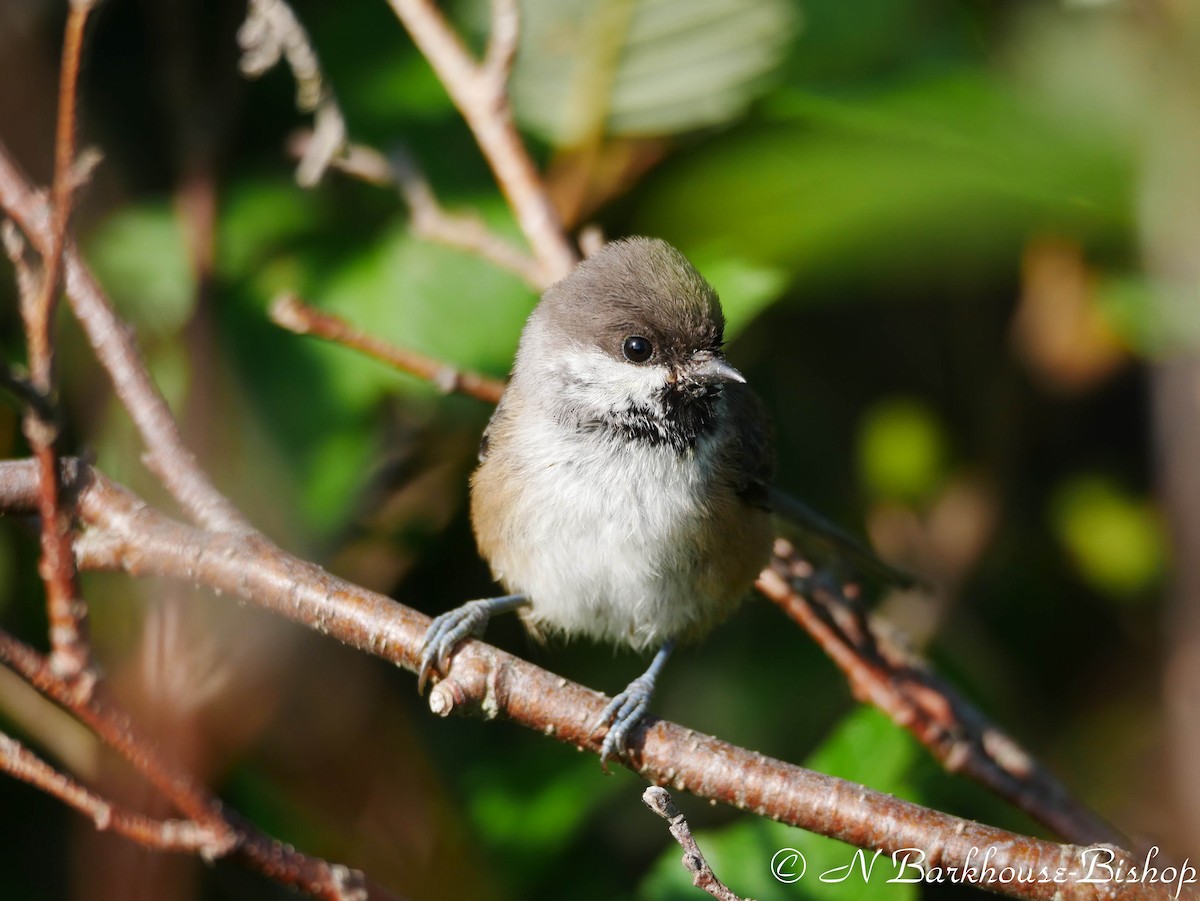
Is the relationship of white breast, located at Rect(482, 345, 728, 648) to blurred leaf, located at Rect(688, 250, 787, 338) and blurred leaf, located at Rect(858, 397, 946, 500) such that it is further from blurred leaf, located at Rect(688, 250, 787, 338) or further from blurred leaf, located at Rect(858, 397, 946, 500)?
blurred leaf, located at Rect(858, 397, 946, 500)

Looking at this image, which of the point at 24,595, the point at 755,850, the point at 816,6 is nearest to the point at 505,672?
the point at 755,850

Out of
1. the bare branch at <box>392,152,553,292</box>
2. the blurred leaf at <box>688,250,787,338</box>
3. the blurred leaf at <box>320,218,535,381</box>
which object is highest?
the bare branch at <box>392,152,553,292</box>

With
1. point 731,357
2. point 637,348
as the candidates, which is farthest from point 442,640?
point 731,357

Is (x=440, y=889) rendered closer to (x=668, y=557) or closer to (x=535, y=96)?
(x=668, y=557)

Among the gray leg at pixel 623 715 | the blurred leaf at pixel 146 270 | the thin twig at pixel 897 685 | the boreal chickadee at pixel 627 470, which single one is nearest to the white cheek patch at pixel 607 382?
the boreal chickadee at pixel 627 470

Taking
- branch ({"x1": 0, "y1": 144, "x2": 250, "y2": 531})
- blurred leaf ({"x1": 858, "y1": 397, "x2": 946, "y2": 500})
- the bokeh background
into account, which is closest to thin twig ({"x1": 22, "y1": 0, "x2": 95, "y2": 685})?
branch ({"x1": 0, "y1": 144, "x2": 250, "y2": 531})

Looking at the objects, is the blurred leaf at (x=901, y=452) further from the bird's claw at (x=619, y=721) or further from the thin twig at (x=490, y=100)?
the bird's claw at (x=619, y=721)
